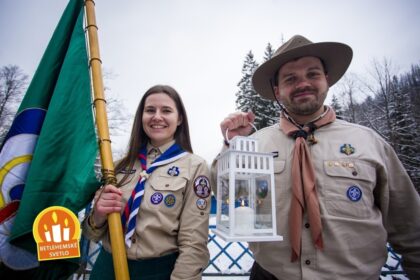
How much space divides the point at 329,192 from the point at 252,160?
30.0 inches

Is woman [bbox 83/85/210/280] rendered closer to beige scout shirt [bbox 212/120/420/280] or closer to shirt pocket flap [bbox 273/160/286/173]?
beige scout shirt [bbox 212/120/420/280]

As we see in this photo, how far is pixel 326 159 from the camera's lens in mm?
1838

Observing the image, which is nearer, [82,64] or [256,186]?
[256,186]

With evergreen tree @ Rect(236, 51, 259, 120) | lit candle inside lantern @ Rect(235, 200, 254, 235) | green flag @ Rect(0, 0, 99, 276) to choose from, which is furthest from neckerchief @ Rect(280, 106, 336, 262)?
evergreen tree @ Rect(236, 51, 259, 120)

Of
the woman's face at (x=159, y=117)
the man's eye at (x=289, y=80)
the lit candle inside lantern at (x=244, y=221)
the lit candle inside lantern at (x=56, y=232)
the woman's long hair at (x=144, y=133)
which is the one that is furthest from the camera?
the woman's long hair at (x=144, y=133)

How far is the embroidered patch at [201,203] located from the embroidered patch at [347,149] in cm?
124

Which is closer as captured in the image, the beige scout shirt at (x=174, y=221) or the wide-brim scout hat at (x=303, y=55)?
the beige scout shirt at (x=174, y=221)

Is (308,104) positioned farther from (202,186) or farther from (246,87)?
(246,87)

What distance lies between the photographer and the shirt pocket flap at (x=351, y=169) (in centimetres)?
177

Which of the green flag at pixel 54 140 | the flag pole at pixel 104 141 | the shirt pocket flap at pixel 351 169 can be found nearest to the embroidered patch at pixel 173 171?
the flag pole at pixel 104 141

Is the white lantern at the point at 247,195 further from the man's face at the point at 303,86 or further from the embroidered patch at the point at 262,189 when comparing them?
the man's face at the point at 303,86

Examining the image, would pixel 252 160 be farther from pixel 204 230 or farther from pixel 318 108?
pixel 318 108

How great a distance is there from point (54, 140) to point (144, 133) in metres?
0.79

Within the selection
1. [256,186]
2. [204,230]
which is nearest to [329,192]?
[256,186]
